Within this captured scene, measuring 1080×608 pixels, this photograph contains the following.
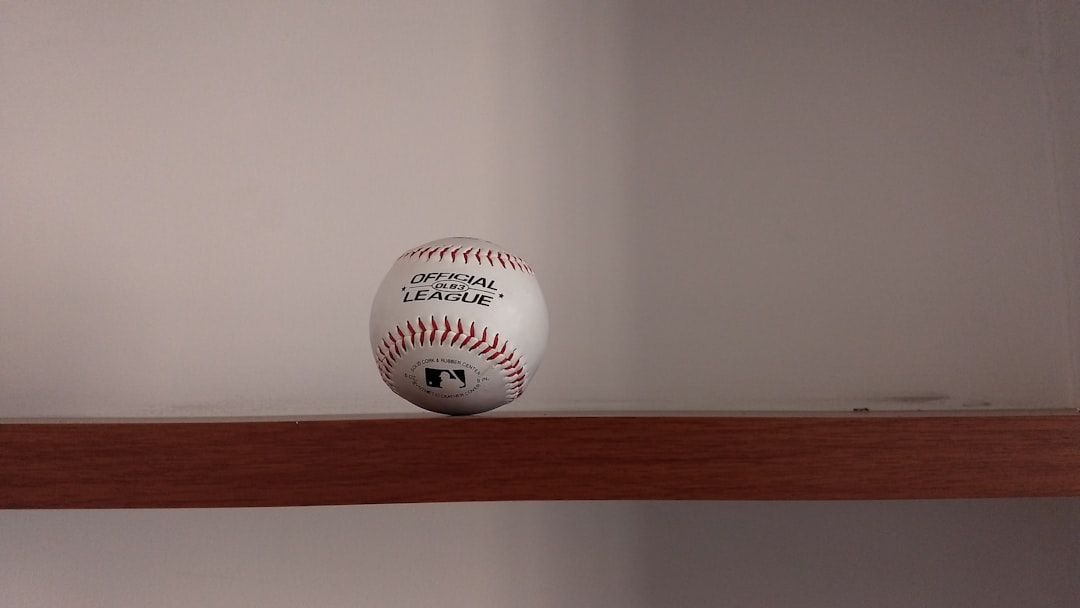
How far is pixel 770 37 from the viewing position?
3.18 ft

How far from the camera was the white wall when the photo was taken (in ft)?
2.91

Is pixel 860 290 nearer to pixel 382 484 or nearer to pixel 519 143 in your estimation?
pixel 519 143

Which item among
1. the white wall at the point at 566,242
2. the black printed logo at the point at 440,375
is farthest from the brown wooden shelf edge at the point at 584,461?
the white wall at the point at 566,242

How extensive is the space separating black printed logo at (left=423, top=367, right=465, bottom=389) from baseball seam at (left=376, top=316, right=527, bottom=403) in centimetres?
2

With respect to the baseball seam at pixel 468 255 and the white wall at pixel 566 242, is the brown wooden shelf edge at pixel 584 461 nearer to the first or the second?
the baseball seam at pixel 468 255

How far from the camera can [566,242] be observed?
0.94 m

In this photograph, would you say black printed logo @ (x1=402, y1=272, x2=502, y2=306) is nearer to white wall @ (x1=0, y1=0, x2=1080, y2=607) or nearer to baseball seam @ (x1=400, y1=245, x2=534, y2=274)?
baseball seam @ (x1=400, y1=245, x2=534, y2=274)

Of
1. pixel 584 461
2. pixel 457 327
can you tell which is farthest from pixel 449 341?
pixel 584 461

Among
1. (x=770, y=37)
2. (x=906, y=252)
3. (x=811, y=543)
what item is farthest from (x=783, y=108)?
(x=811, y=543)

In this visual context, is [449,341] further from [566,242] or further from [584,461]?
[566,242]

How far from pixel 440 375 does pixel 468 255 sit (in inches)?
3.8

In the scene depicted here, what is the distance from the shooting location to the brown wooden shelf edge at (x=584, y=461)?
0.57 metres

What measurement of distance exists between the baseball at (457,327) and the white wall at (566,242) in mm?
287

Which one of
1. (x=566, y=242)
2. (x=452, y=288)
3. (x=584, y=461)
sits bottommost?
(x=584, y=461)
